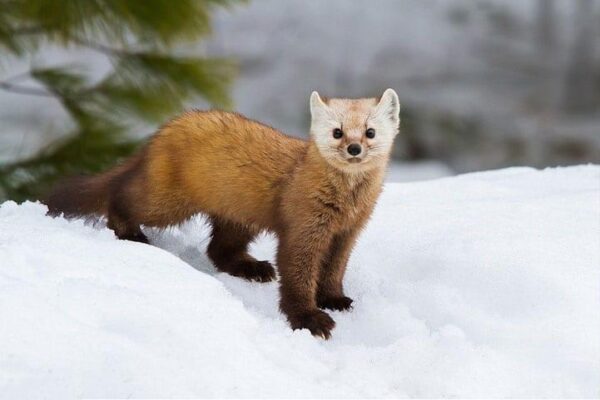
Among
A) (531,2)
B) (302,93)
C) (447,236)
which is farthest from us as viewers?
(531,2)

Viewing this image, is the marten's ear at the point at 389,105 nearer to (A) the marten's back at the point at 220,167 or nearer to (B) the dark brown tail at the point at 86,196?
(A) the marten's back at the point at 220,167

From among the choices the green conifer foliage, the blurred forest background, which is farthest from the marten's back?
the blurred forest background

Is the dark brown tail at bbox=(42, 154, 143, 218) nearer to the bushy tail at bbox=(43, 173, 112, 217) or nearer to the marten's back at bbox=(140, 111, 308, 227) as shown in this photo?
the bushy tail at bbox=(43, 173, 112, 217)

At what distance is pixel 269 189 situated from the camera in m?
2.90

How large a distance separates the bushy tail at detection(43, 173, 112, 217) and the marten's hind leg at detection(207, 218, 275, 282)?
362 millimetres

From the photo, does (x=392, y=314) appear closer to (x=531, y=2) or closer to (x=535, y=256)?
(x=535, y=256)

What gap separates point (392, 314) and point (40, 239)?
925 millimetres

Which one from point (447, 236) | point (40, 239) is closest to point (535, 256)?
point (447, 236)

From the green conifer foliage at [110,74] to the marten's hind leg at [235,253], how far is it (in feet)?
4.76

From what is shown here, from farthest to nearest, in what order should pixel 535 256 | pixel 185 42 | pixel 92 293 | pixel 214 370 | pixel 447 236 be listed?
pixel 185 42
pixel 447 236
pixel 535 256
pixel 92 293
pixel 214 370

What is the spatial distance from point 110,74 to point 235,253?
2016mm

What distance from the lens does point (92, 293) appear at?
2281 mm

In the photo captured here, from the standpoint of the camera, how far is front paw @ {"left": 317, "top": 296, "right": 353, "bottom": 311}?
2.83m

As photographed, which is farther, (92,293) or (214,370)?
(92,293)
